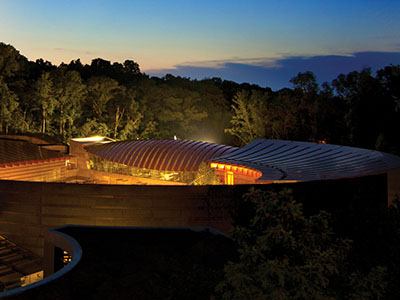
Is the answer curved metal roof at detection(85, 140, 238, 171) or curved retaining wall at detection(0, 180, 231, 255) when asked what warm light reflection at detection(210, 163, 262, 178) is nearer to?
curved metal roof at detection(85, 140, 238, 171)

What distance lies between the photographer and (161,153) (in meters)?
29.6

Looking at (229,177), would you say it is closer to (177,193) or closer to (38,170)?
(177,193)

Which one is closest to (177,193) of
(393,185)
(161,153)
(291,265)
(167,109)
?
(291,265)

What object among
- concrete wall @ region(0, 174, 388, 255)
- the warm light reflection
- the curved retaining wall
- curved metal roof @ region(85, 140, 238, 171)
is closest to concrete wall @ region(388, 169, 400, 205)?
concrete wall @ region(0, 174, 388, 255)

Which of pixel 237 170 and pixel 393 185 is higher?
pixel 393 185

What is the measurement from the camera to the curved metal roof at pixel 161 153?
28.1 metres

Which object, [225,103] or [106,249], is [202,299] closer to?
[106,249]

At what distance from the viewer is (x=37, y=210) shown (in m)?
13.7

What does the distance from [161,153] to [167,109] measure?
89.5 ft

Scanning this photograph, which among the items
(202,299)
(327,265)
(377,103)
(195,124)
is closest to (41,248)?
(202,299)

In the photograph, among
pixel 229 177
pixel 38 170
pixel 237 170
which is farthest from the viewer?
pixel 38 170

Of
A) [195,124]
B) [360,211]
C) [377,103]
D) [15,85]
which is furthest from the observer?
[195,124]

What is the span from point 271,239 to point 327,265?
821 mm

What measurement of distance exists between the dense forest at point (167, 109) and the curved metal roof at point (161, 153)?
11906mm
